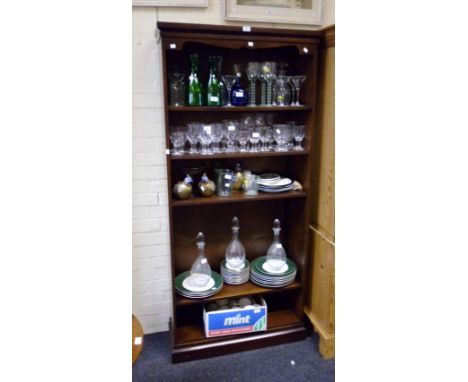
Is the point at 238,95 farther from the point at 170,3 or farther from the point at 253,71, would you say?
the point at 170,3

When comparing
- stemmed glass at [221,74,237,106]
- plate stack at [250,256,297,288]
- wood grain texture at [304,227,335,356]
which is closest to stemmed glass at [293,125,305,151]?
stemmed glass at [221,74,237,106]

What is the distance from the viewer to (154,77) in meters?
1.92

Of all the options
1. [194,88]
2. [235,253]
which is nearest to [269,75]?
[194,88]

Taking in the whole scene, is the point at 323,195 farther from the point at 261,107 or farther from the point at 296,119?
the point at 261,107

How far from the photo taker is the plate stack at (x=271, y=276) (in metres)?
2.11

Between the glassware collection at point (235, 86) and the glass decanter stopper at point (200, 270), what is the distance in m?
0.77

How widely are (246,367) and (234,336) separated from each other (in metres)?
0.18

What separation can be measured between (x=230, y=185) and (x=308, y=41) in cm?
86

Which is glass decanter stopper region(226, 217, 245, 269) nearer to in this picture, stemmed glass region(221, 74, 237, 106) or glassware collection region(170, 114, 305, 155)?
glassware collection region(170, 114, 305, 155)

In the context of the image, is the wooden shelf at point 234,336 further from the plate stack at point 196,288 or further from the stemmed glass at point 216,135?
the stemmed glass at point 216,135

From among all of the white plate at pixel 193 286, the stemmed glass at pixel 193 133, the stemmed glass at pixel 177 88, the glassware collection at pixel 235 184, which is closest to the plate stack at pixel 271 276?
the white plate at pixel 193 286

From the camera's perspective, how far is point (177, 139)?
1871 mm

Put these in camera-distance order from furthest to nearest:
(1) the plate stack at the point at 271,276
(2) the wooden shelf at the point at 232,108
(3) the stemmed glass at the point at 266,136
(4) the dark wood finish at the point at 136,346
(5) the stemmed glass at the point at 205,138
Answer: (1) the plate stack at the point at 271,276
(3) the stemmed glass at the point at 266,136
(5) the stemmed glass at the point at 205,138
(2) the wooden shelf at the point at 232,108
(4) the dark wood finish at the point at 136,346
